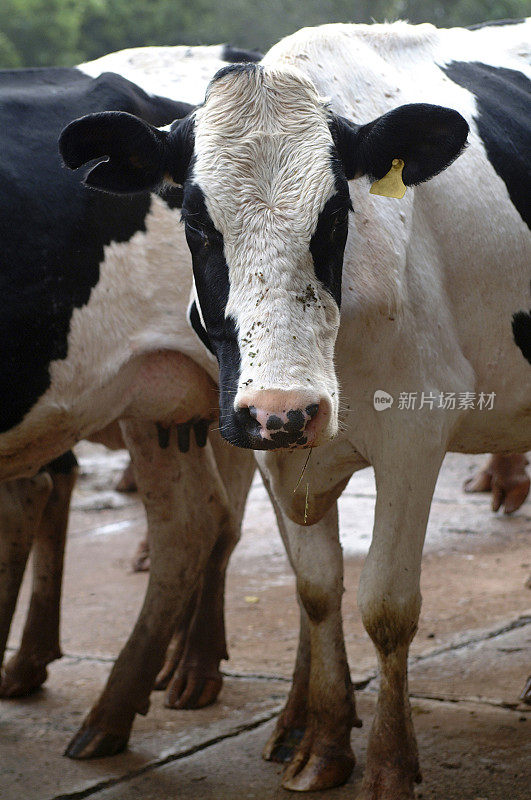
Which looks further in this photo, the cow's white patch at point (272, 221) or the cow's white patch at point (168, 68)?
the cow's white patch at point (168, 68)

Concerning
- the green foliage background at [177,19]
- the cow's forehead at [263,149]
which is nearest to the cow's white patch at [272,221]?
the cow's forehead at [263,149]

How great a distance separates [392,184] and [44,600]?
2440mm

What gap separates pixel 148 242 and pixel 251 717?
1.76 m

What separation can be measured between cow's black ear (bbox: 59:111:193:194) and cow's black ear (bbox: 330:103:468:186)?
435mm

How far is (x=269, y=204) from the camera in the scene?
257cm

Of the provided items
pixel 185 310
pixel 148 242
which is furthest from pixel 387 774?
pixel 148 242

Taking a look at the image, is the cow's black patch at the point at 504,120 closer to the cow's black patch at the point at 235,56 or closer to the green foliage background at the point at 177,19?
the cow's black patch at the point at 235,56

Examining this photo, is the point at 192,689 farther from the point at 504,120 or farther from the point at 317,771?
the point at 504,120

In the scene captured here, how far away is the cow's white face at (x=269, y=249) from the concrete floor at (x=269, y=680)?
1422 millimetres

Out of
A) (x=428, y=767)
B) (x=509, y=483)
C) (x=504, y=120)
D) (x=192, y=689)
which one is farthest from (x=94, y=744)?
(x=509, y=483)

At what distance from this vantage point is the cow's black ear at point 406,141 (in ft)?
9.13

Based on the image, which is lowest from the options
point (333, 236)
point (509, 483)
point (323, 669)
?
point (509, 483)

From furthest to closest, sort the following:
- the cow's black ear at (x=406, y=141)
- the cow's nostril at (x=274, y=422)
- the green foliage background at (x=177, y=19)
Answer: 1. the green foliage background at (x=177, y=19)
2. the cow's black ear at (x=406, y=141)
3. the cow's nostril at (x=274, y=422)

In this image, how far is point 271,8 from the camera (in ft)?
96.1
